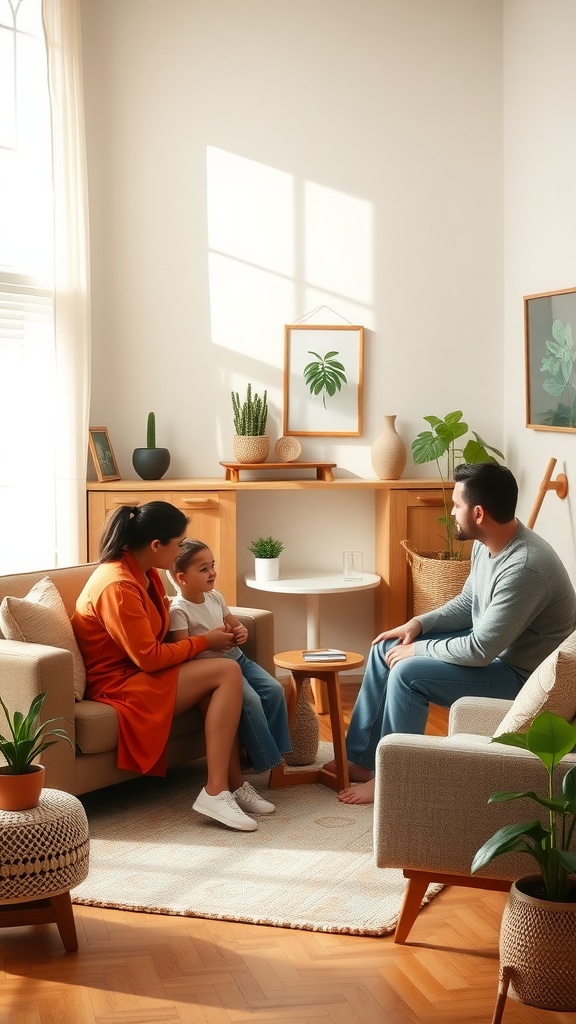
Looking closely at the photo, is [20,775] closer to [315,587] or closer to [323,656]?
[323,656]

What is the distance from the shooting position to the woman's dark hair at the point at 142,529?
395cm

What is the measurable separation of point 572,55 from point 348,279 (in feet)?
5.20

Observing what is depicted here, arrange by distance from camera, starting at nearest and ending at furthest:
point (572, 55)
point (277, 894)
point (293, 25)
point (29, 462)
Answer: point (277, 894) → point (572, 55) → point (29, 462) → point (293, 25)

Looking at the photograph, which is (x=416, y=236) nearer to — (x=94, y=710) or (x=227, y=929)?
(x=94, y=710)

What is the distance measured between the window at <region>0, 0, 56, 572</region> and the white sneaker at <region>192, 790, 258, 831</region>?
6.50ft

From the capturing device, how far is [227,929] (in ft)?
9.98

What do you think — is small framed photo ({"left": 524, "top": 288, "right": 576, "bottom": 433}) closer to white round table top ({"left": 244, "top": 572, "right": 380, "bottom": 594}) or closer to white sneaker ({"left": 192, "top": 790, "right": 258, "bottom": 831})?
white round table top ({"left": 244, "top": 572, "right": 380, "bottom": 594})

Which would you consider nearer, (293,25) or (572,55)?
(572,55)

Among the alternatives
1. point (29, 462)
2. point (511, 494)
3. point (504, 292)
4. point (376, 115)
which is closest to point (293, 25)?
point (376, 115)

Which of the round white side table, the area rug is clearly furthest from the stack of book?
the round white side table

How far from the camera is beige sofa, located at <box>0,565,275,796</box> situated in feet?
11.7

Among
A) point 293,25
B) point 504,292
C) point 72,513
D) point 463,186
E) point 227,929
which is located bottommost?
point 227,929

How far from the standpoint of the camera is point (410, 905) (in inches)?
116

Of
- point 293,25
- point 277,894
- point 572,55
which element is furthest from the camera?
point 293,25
